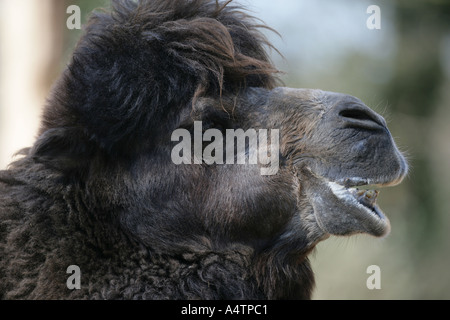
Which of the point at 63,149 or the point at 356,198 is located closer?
the point at 356,198

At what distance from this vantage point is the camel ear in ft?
12.1

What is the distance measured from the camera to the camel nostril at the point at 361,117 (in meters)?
3.64

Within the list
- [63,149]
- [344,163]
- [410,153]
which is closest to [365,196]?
[344,163]

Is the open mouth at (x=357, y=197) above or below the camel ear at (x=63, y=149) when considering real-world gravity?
below

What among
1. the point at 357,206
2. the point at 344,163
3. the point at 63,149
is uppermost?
the point at 63,149

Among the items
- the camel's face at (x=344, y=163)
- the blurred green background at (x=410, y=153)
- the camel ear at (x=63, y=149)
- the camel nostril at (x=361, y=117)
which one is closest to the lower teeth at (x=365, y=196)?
the camel's face at (x=344, y=163)

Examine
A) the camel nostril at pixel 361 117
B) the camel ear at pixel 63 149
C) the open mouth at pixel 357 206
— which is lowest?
the open mouth at pixel 357 206

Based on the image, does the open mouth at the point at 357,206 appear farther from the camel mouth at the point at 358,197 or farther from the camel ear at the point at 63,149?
the camel ear at the point at 63,149

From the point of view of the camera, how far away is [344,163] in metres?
3.57

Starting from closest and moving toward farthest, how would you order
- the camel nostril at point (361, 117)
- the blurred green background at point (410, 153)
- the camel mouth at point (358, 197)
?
1. the camel mouth at point (358, 197)
2. the camel nostril at point (361, 117)
3. the blurred green background at point (410, 153)

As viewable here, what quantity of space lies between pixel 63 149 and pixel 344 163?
5.69ft

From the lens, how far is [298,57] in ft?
57.1

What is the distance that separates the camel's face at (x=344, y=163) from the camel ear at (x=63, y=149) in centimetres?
127

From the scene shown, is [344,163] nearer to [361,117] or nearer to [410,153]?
[361,117]
